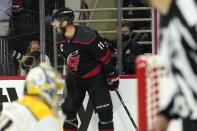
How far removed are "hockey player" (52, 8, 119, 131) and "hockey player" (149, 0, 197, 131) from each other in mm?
3362

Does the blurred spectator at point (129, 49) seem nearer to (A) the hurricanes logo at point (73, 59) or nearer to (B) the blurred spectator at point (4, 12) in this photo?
(A) the hurricanes logo at point (73, 59)

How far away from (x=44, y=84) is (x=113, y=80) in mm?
2913

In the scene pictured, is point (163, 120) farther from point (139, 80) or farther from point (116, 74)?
point (116, 74)

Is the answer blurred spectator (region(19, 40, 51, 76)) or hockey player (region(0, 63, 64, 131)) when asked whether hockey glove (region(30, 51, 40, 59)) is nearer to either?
blurred spectator (region(19, 40, 51, 76))

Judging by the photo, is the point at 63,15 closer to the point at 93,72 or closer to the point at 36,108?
the point at 93,72

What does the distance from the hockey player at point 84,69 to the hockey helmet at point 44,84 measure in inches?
103

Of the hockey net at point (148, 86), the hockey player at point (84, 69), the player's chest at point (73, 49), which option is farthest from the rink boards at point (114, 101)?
the hockey net at point (148, 86)

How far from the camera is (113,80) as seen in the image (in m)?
5.89

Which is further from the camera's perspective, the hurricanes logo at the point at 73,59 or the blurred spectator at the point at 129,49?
the blurred spectator at the point at 129,49

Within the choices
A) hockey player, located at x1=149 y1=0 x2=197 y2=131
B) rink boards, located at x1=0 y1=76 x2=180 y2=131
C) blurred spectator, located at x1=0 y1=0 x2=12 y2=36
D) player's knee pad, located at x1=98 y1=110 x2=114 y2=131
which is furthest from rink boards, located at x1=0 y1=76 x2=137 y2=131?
hockey player, located at x1=149 y1=0 x2=197 y2=131

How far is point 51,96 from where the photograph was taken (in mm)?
3035

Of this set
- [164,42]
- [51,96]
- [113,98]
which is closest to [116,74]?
[113,98]

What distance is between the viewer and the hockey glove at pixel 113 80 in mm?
5854

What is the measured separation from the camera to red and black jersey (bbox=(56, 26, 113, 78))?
225 inches
